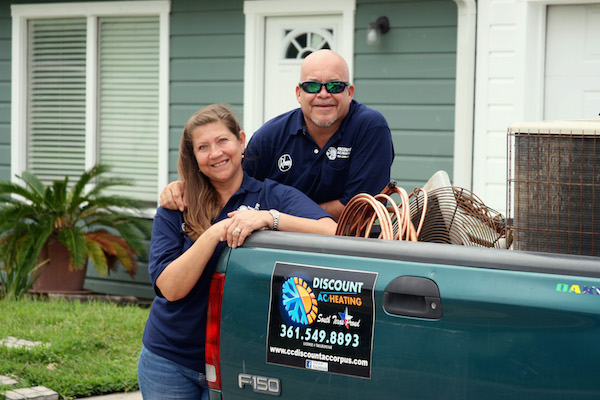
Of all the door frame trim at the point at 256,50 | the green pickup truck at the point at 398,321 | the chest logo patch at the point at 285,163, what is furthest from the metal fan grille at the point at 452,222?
the door frame trim at the point at 256,50

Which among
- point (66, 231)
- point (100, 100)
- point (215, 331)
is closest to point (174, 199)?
point (215, 331)

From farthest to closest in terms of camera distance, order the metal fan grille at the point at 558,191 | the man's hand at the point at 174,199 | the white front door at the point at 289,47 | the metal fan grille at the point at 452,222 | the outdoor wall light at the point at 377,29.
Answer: the white front door at the point at 289,47, the outdoor wall light at the point at 377,29, the metal fan grille at the point at 452,222, the man's hand at the point at 174,199, the metal fan grille at the point at 558,191

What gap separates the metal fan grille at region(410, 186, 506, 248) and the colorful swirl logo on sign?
1.01m

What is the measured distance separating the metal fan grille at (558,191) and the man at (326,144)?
0.96 m

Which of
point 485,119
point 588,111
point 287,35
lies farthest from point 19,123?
point 588,111

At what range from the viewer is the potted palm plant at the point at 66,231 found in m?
7.52

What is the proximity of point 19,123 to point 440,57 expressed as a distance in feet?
15.4

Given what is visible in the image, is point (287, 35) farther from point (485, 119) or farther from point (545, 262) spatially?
point (545, 262)

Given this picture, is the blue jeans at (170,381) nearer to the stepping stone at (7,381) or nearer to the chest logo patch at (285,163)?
the chest logo patch at (285,163)

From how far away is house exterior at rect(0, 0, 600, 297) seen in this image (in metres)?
6.39

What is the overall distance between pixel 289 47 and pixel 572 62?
2.52 meters

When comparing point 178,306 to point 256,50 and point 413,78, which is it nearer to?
point 413,78

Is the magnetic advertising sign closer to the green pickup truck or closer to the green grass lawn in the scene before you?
the green pickup truck

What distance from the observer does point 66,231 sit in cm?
752
